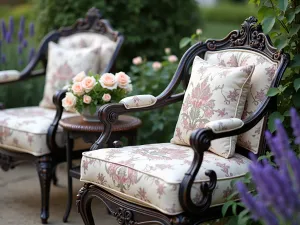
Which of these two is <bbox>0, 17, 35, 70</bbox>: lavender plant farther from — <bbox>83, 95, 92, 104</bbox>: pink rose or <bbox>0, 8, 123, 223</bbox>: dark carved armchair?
<bbox>83, 95, 92, 104</bbox>: pink rose

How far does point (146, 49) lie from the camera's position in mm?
5016

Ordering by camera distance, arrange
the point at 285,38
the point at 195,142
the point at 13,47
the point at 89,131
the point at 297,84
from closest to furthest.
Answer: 1. the point at 195,142
2. the point at 297,84
3. the point at 285,38
4. the point at 89,131
5. the point at 13,47

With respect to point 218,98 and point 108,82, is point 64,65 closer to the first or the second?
point 108,82

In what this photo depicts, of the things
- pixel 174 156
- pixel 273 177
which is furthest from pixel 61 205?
Answer: pixel 273 177

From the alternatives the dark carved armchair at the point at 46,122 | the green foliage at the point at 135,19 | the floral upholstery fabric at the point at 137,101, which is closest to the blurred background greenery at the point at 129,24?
the green foliage at the point at 135,19

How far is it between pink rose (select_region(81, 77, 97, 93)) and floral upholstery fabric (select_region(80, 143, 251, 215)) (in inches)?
22.9

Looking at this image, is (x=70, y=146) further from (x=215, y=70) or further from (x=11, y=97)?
(x=11, y=97)

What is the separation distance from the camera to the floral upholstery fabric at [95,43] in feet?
12.7

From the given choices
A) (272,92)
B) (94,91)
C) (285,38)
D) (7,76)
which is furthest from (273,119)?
(7,76)

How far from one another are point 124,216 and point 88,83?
0.92 meters

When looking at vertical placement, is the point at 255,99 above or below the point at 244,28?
below

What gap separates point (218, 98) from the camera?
8.74 ft

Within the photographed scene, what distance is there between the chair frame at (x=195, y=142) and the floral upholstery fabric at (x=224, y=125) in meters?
0.02

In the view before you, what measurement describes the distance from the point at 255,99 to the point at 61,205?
62.5 inches
